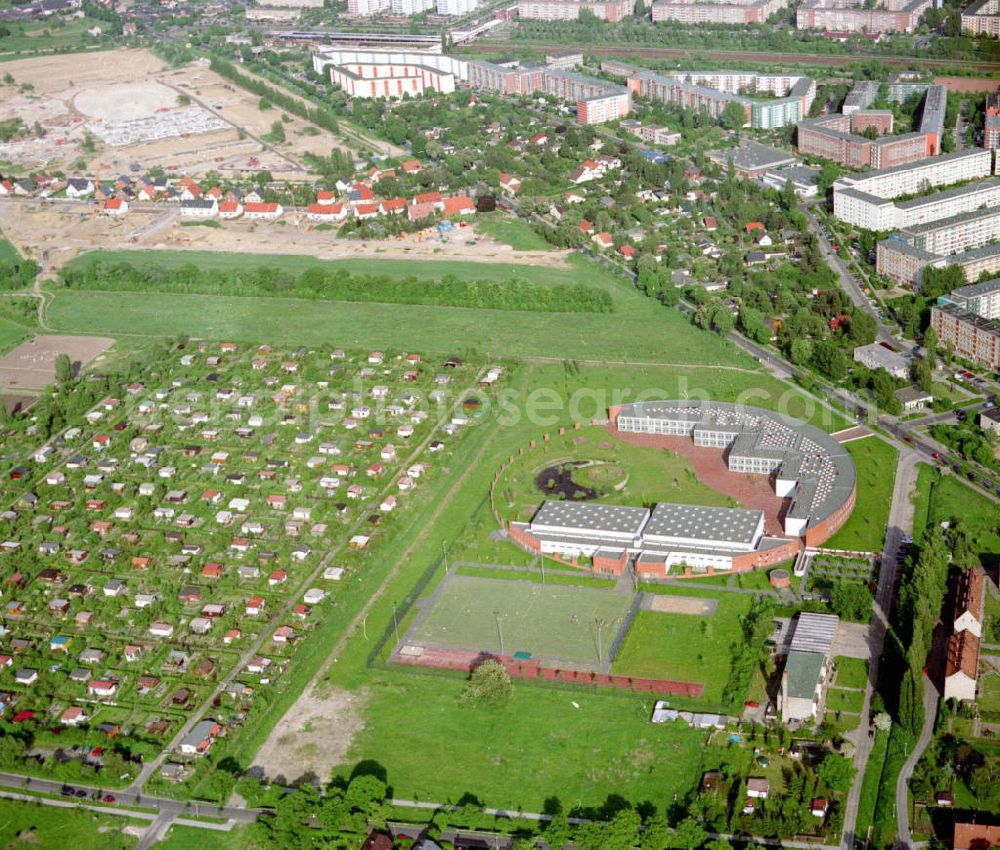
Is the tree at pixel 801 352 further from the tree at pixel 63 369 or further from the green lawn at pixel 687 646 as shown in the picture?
the tree at pixel 63 369

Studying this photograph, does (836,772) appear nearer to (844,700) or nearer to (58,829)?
(844,700)

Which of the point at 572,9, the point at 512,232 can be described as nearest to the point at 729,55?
the point at 572,9

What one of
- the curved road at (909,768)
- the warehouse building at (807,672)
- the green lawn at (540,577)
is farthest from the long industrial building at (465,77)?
the curved road at (909,768)

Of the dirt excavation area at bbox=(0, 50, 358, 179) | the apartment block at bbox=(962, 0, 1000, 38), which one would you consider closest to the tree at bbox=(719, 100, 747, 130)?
the apartment block at bbox=(962, 0, 1000, 38)

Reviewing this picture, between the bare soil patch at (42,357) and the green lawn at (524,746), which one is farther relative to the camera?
the bare soil patch at (42,357)

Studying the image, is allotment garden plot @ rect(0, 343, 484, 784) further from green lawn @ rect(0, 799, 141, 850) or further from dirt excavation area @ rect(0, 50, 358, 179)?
dirt excavation area @ rect(0, 50, 358, 179)

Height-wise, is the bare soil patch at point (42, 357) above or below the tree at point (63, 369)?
below
